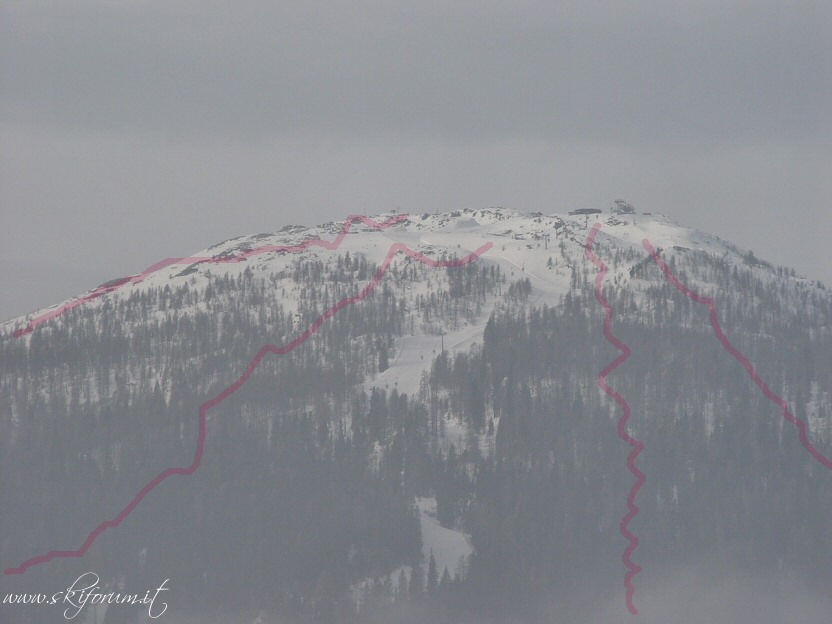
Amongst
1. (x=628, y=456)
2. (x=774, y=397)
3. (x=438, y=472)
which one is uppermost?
(x=774, y=397)

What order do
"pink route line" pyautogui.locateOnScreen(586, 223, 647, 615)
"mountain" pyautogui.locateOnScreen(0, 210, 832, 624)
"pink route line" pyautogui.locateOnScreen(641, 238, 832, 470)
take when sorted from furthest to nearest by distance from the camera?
"pink route line" pyautogui.locateOnScreen(641, 238, 832, 470) < "pink route line" pyautogui.locateOnScreen(586, 223, 647, 615) < "mountain" pyautogui.locateOnScreen(0, 210, 832, 624)

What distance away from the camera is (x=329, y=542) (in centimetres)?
15625

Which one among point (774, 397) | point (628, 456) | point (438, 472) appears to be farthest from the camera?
point (774, 397)

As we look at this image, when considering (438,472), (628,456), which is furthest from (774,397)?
(438,472)

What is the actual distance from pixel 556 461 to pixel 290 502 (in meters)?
29.2

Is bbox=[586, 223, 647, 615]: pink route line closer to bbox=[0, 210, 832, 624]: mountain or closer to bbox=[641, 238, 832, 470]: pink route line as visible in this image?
bbox=[0, 210, 832, 624]: mountain

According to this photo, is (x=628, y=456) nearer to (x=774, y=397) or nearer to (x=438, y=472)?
(x=774, y=397)

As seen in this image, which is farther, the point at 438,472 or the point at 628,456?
the point at 628,456

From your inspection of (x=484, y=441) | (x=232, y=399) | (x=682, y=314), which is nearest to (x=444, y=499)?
(x=484, y=441)

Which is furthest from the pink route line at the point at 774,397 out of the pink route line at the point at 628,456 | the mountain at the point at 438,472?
the pink route line at the point at 628,456

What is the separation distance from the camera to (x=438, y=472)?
16888 centimetres

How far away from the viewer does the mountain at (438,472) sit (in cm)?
15325

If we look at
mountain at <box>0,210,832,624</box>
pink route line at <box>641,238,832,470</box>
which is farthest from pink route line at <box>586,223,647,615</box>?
pink route line at <box>641,238,832,470</box>

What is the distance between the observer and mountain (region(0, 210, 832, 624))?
153 m
